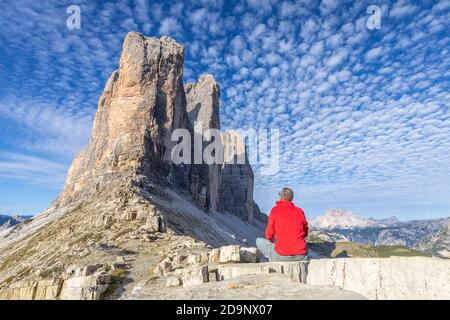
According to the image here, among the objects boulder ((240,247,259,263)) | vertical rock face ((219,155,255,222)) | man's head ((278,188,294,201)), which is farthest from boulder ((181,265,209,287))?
vertical rock face ((219,155,255,222))

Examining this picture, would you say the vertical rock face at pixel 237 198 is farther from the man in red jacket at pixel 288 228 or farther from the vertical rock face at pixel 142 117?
Result: the man in red jacket at pixel 288 228

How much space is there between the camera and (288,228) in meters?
13.3

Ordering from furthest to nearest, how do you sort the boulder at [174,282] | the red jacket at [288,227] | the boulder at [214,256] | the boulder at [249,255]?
the boulder at [214,256] < the boulder at [249,255] < the red jacket at [288,227] < the boulder at [174,282]

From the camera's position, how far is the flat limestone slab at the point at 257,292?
28.0ft

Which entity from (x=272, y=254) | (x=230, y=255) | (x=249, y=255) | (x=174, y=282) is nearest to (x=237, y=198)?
(x=249, y=255)

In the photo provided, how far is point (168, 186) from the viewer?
94.1 metres

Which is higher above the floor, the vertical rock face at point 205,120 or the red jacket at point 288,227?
the vertical rock face at point 205,120

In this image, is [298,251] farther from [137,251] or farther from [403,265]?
[137,251]

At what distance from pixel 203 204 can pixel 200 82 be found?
275ft

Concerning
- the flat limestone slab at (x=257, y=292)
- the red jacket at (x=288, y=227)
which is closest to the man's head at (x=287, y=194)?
the red jacket at (x=288, y=227)

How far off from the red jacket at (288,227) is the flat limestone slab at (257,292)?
7.84 ft

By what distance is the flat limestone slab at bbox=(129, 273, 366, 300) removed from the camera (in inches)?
336

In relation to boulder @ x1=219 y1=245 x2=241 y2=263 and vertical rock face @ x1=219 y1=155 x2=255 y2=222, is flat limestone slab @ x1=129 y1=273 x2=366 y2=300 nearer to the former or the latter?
boulder @ x1=219 y1=245 x2=241 y2=263
